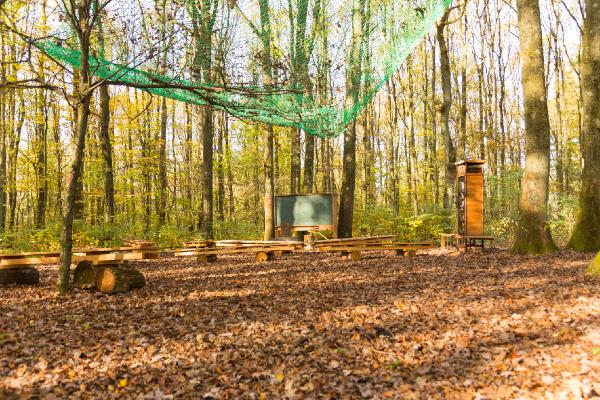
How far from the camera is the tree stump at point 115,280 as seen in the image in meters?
5.86

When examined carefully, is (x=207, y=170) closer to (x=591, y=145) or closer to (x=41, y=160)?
(x=41, y=160)

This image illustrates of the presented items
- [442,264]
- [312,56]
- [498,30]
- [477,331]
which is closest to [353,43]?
[312,56]

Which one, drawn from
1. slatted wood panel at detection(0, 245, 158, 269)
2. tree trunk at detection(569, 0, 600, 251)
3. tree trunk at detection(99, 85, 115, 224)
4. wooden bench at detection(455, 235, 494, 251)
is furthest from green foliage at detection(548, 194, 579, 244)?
tree trunk at detection(99, 85, 115, 224)

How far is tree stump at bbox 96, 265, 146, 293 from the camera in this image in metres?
5.86

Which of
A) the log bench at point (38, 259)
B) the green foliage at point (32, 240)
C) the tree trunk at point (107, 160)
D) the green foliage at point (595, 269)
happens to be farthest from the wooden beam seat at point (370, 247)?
the green foliage at point (32, 240)

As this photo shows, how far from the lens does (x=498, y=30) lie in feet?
73.3

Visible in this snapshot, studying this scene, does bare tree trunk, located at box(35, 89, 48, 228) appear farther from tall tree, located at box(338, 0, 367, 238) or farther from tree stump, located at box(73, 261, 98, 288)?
tall tree, located at box(338, 0, 367, 238)

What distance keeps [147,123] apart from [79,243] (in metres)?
7.55

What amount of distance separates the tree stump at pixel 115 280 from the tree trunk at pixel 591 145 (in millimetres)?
7723

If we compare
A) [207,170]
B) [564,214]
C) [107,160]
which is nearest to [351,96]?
[207,170]

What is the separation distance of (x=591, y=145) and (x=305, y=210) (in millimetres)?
6572

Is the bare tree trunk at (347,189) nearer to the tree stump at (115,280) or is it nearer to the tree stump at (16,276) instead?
the tree stump at (115,280)

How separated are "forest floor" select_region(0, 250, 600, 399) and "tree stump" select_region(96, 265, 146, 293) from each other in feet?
0.61

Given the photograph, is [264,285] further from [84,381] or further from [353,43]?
[353,43]
